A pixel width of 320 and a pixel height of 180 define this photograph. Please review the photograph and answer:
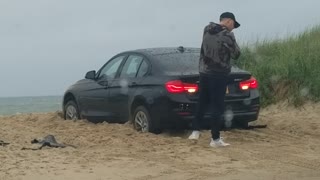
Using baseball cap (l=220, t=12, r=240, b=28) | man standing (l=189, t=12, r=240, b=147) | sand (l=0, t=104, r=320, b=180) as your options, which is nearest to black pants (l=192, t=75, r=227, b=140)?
man standing (l=189, t=12, r=240, b=147)

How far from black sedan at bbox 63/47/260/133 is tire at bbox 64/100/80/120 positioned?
19.7 inches

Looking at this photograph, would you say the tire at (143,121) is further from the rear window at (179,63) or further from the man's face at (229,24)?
the man's face at (229,24)

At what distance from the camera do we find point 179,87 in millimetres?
10000

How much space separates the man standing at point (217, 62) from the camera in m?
9.36

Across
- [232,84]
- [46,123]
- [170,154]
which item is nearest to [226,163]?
[170,154]

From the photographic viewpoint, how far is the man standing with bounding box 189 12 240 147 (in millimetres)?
9359

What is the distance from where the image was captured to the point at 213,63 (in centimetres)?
935

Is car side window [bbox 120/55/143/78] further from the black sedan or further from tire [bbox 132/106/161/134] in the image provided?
tire [bbox 132/106/161/134]

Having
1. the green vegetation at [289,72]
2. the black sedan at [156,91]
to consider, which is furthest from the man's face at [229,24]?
the green vegetation at [289,72]

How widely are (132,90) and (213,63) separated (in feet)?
6.62

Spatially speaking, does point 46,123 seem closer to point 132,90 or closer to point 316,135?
point 132,90

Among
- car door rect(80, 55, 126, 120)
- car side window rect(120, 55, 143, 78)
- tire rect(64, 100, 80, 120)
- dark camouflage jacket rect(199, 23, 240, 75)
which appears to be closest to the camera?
dark camouflage jacket rect(199, 23, 240, 75)

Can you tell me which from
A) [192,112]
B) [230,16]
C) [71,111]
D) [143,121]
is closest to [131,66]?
[143,121]

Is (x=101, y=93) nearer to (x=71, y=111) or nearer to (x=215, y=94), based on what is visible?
(x=71, y=111)
